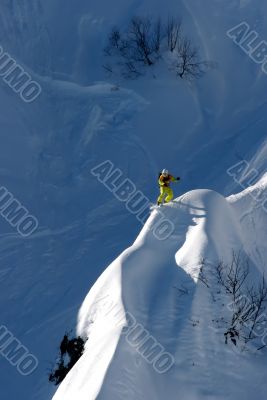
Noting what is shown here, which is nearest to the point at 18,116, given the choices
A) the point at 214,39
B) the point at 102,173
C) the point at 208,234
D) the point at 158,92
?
the point at 102,173

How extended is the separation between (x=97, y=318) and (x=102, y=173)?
10928mm

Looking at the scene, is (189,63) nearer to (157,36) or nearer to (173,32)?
(173,32)

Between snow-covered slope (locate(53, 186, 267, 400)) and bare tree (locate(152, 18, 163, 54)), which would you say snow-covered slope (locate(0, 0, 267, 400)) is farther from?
snow-covered slope (locate(53, 186, 267, 400))

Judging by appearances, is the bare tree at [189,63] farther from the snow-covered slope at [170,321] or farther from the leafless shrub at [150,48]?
the snow-covered slope at [170,321]

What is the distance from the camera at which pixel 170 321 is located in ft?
47.7

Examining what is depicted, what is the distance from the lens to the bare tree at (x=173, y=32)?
1089 inches

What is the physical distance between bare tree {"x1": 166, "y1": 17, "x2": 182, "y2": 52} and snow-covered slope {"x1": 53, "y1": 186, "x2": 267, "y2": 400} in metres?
12.2

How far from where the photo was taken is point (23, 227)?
23.3 m

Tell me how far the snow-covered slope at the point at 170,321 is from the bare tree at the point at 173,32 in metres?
12.2

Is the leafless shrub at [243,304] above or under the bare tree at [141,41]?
under

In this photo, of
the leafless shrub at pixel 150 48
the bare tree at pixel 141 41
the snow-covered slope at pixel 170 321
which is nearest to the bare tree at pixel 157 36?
the leafless shrub at pixel 150 48

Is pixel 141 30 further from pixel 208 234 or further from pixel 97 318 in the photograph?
pixel 97 318

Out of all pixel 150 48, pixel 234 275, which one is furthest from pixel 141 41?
pixel 234 275

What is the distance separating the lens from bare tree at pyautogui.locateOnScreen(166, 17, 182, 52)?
27.7 m
